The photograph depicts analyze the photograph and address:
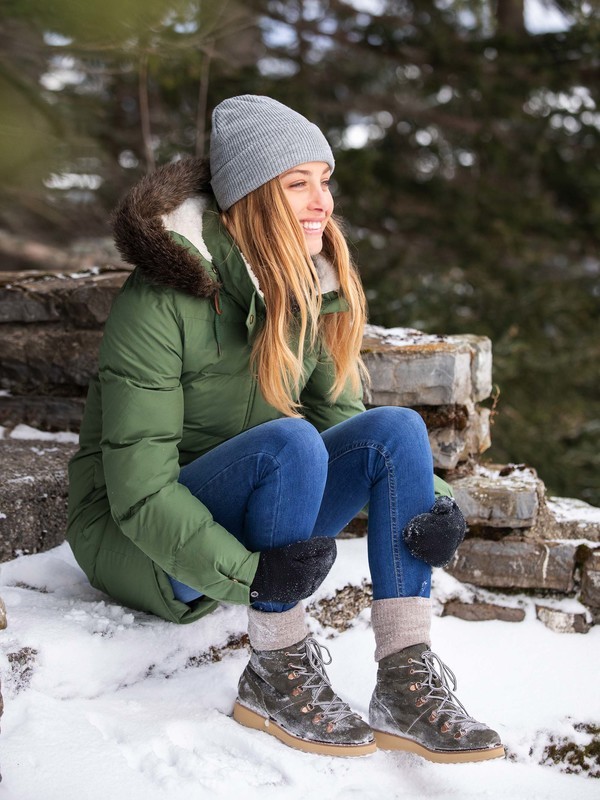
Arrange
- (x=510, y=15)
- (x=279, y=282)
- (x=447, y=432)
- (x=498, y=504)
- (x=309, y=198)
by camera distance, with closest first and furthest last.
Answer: (x=279, y=282)
(x=309, y=198)
(x=498, y=504)
(x=447, y=432)
(x=510, y=15)

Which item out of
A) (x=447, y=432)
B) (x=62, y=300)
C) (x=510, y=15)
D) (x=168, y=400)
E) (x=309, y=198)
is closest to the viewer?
(x=168, y=400)

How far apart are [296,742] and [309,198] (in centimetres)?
140

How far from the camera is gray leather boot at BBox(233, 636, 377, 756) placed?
205 centimetres

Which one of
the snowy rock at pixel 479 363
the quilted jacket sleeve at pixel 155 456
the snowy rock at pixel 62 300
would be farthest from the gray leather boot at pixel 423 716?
the snowy rock at pixel 62 300

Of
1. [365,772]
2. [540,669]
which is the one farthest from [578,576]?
[365,772]

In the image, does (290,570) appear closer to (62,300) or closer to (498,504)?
(498,504)

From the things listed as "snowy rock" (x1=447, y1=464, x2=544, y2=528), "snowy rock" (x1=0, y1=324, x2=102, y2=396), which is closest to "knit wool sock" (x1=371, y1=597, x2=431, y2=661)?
"snowy rock" (x1=447, y1=464, x2=544, y2=528)

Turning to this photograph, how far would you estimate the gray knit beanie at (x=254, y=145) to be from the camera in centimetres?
223

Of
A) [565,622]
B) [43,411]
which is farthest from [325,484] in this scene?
[43,411]

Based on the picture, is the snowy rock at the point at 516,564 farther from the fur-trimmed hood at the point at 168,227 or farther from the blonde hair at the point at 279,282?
the fur-trimmed hood at the point at 168,227

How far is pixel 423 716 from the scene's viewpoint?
2.09 m

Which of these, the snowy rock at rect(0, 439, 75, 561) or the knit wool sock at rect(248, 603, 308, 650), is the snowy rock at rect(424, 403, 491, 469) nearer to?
the knit wool sock at rect(248, 603, 308, 650)

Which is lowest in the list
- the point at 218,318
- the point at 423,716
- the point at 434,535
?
the point at 423,716

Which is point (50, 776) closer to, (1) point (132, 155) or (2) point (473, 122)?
(1) point (132, 155)
